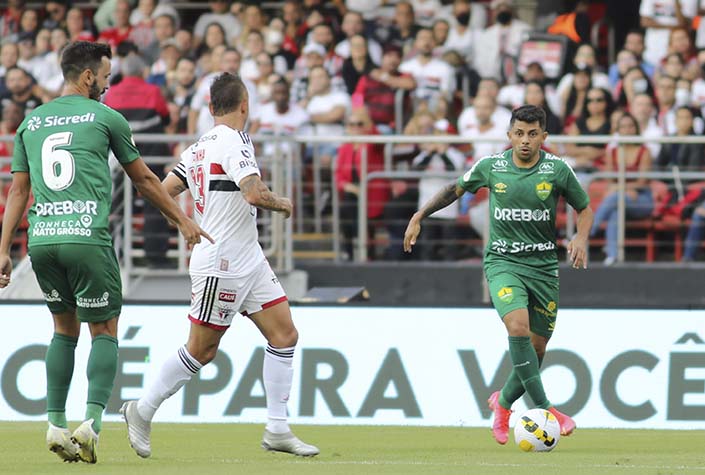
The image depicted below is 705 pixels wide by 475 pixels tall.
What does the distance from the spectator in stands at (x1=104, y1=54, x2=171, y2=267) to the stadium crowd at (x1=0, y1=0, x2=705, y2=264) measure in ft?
0.08

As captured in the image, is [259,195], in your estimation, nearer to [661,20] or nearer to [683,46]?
[683,46]

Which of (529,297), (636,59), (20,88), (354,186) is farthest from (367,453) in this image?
(20,88)

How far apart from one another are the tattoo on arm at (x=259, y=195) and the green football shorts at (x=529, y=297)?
7.11ft

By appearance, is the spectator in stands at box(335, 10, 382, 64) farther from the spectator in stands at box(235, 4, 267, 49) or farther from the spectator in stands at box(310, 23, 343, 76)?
the spectator in stands at box(235, 4, 267, 49)

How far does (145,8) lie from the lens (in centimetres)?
2002

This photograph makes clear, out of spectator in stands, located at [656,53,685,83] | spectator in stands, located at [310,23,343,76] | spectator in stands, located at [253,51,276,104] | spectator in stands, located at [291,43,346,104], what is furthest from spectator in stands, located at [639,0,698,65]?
spectator in stands, located at [253,51,276,104]

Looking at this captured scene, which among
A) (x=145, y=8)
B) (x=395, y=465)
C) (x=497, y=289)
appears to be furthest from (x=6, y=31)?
(x=395, y=465)

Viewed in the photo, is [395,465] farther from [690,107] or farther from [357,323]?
[690,107]

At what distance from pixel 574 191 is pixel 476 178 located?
0.71 meters

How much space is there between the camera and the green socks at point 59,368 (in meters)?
8.82

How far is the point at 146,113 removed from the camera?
17.2m

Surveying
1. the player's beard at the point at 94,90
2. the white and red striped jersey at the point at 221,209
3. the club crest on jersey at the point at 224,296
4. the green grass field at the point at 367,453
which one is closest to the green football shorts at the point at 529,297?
the green grass field at the point at 367,453

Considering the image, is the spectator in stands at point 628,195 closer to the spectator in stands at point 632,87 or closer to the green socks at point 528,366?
the spectator in stands at point 632,87

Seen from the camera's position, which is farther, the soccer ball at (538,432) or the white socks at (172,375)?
the soccer ball at (538,432)
